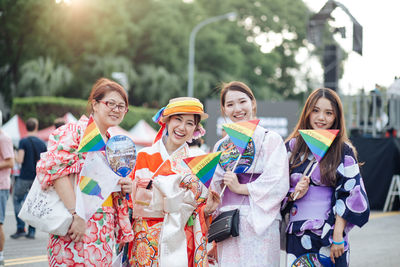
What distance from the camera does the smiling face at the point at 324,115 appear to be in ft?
12.8

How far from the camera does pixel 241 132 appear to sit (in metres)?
3.78

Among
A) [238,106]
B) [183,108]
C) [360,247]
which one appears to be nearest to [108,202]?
[183,108]

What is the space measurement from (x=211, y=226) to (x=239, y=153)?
0.58 m

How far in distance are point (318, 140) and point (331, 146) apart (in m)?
0.19

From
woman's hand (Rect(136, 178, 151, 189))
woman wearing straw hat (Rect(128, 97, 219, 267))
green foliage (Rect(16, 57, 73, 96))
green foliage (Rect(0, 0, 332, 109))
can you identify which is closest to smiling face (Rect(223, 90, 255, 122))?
woman wearing straw hat (Rect(128, 97, 219, 267))

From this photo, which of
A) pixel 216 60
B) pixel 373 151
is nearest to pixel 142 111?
pixel 216 60

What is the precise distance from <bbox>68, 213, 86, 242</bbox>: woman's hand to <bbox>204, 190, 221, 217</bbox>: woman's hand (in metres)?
0.89

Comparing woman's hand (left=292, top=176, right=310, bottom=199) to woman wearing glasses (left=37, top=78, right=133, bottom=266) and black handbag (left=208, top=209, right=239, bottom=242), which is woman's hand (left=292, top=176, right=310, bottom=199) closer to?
black handbag (left=208, top=209, right=239, bottom=242)

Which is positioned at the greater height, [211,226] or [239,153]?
[239,153]

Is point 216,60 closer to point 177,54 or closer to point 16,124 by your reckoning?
point 177,54

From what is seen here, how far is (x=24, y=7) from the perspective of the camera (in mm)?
21016

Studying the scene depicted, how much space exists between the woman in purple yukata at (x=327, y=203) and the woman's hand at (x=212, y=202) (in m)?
0.50

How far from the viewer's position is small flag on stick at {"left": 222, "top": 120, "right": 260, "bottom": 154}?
3.75m

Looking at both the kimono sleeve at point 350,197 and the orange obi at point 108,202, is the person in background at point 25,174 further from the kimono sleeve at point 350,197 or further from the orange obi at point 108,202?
the kimono sleeve at point 350,197
